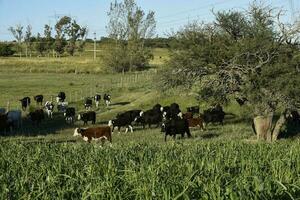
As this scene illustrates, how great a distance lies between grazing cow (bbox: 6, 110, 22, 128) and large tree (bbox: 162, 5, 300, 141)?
10.6 m

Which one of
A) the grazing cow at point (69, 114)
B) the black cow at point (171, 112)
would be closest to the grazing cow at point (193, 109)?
the black cow at point (171, 112)

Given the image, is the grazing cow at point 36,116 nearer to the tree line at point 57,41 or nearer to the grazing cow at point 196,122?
the grazing cow at point 196,122

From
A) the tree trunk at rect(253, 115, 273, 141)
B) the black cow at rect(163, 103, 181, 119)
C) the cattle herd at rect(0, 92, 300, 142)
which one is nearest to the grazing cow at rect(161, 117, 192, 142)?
the cattle herd at rect(0, 92, 300, 142)

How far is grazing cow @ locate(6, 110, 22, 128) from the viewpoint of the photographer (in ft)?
101

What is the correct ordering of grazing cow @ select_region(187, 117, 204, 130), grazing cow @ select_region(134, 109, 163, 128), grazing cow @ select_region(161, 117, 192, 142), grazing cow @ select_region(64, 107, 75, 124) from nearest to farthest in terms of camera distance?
grazing cow @ select_region(161, 117, 192, 142) < grazing cow @ select_region(187, 117, 204, 130) < grazing cow @ select_region(134, 109, 163, 128) < grazing cow @ select_region(64, 107, 75, 124)

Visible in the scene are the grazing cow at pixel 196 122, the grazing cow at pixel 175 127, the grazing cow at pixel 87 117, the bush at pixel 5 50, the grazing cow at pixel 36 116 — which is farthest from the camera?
the bush at pixel 5 50

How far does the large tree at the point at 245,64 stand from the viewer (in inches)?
894

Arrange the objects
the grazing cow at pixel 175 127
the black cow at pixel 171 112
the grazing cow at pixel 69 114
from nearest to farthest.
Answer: the grazing cow at pixel 175 127 → the black cow at pixel 171 112 → the grazing cow at pixel 69 114

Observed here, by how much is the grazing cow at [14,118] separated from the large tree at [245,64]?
34.7 ft

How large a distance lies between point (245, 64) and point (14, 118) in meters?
15.1

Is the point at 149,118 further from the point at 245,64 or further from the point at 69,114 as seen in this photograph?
the point at 245,64

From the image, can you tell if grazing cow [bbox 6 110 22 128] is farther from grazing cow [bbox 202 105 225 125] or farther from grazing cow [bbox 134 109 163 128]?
grazing cow [bbox 202 105 225 125]

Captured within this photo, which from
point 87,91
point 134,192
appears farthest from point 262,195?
point 87,91

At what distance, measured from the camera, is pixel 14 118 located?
31.8 m
